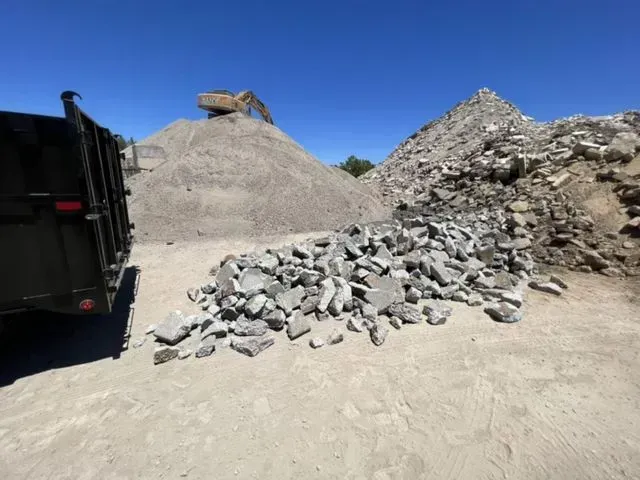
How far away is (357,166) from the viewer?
34.2 m

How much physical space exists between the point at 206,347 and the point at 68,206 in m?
2.37

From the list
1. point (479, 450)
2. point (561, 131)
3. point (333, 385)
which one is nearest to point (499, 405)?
point (479, 450)

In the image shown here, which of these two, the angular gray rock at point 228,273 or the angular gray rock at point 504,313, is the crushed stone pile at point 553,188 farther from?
the angular gray rock at point 228,273

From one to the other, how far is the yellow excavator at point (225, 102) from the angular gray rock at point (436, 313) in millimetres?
23039

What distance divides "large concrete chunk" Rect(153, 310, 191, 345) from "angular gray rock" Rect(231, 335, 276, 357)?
757 millimetres

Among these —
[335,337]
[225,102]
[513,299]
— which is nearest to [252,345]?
[335,337]

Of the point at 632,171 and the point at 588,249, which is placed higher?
the point at 632,171

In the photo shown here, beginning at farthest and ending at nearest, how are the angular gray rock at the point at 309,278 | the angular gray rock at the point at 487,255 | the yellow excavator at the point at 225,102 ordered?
the yellow excavator at the point at 225,102, the angular gray rock at the point at 487,255, the angular gray rock at the point at 309,278

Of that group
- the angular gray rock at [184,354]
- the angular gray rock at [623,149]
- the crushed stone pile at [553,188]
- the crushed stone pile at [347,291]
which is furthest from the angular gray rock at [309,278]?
the angular gray rock at [623,149]

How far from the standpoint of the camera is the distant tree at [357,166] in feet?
111

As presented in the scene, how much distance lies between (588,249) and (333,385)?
26.4ft

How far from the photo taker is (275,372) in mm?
3752

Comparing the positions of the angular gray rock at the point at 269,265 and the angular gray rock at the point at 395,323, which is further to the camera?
the angular gray rock at the point at 269,265

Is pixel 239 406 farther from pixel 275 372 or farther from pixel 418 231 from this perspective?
pixel 418 231
